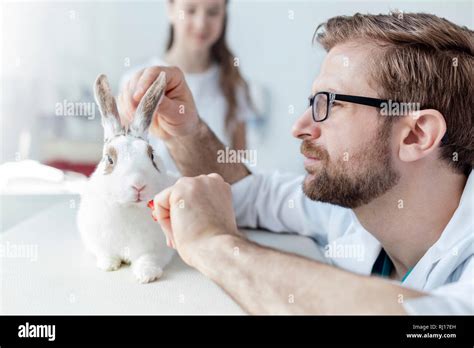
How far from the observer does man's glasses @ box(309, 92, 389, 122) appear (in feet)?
2.61

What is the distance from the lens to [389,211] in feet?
2.74

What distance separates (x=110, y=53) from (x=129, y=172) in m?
1.26

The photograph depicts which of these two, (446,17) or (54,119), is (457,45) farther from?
(54,119)

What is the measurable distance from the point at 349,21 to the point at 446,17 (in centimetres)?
16

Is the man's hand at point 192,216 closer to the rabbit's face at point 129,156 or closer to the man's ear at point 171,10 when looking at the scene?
the rabbit's face at point 129,156

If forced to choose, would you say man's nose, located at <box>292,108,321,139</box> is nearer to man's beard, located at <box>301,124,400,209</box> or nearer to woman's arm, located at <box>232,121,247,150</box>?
man's beard, located at <box>301,124,400,209</box>

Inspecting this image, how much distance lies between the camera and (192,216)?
620mm

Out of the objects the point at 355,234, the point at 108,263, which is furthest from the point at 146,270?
the point at 355,234

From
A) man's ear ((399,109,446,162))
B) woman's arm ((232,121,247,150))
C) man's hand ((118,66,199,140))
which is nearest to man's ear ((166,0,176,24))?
woman's arm ((232,121,247,150))

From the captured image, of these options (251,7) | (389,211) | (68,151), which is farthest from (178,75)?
(68,151)

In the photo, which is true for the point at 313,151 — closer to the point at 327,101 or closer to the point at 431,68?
the point at 327,101

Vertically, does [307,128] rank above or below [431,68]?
below

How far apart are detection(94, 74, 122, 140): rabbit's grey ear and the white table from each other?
218 mm

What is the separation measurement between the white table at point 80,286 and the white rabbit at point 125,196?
0.03 meters
